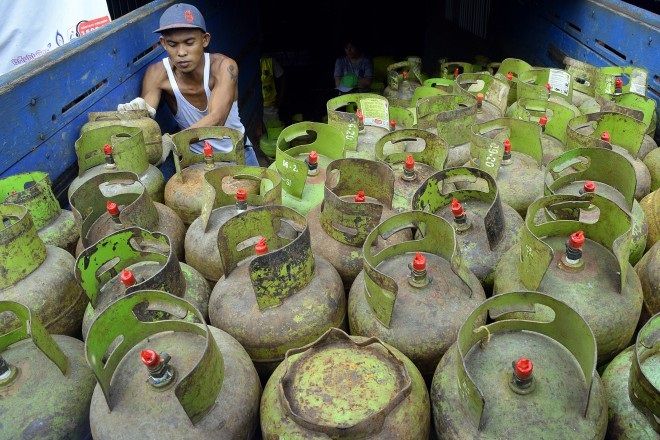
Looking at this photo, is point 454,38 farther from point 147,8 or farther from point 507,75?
point 147,8

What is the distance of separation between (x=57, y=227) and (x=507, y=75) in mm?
3540

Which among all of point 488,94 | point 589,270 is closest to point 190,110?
point 488,94

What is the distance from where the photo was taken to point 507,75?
4.07 m

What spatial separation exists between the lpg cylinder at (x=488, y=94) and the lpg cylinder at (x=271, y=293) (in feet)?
6.43

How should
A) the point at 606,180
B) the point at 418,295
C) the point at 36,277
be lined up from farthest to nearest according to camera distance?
the point at 606,180
the point at 36,277
the point at 418,295

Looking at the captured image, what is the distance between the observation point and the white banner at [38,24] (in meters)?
4.15

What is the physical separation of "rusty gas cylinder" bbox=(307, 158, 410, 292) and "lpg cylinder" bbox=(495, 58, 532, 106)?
205cm

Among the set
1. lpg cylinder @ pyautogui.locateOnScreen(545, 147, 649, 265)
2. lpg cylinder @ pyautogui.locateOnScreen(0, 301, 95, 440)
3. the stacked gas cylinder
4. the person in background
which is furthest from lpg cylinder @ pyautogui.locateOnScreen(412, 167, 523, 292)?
the person in background

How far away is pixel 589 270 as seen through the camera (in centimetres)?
189

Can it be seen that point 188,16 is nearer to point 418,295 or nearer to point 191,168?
point 191,168

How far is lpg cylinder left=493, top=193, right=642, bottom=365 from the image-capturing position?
5.89 ft

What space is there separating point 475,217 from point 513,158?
0.70m

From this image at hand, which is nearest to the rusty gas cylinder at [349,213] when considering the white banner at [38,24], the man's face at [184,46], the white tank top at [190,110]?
the white tank top at [190,110]

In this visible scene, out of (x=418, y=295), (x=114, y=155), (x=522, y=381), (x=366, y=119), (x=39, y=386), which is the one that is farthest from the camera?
(x=366, y=119)
